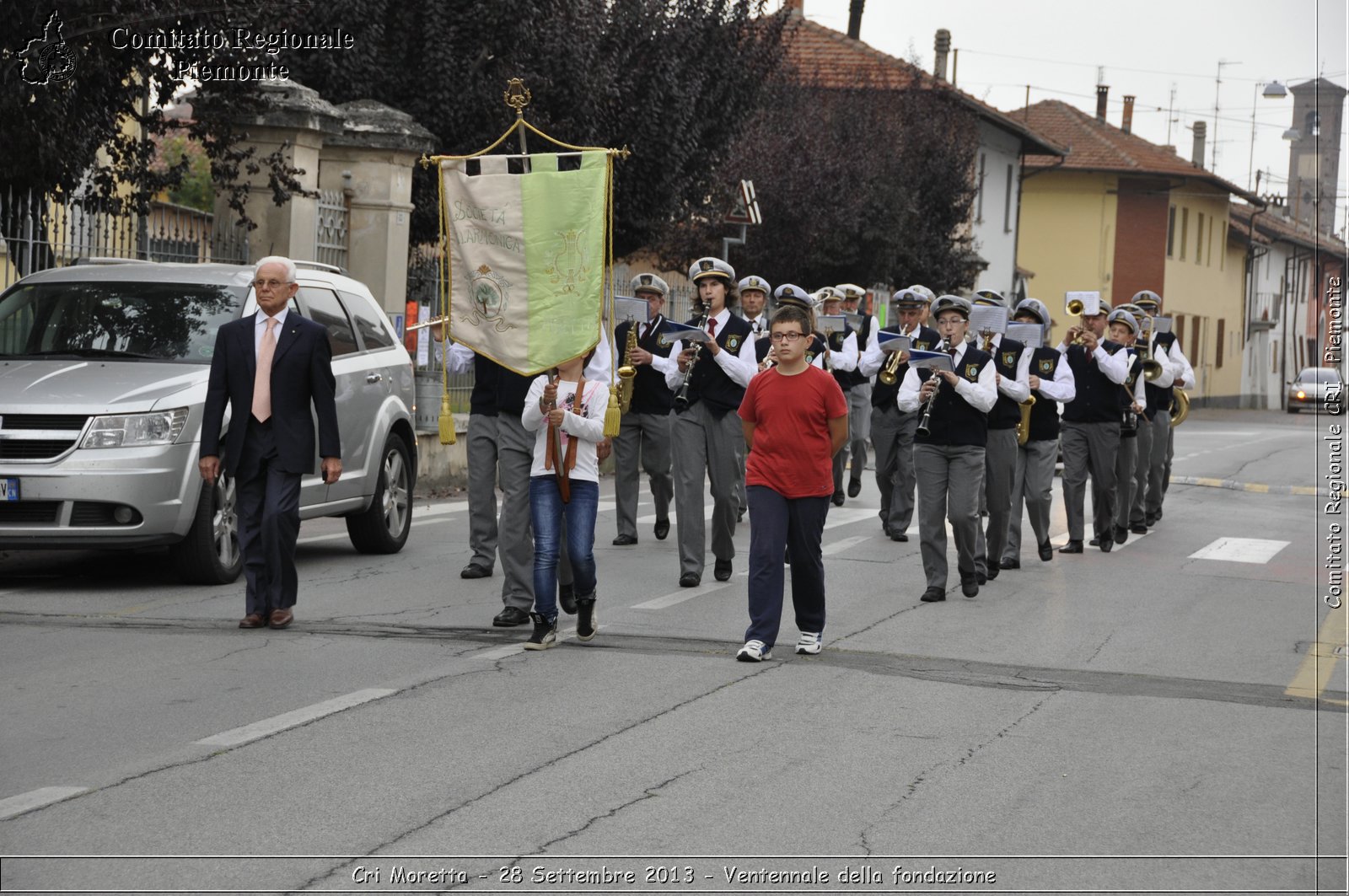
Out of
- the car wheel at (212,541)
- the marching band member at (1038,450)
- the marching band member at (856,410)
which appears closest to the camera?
the car wheel at (212,541)

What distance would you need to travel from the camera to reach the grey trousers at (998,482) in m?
12.6

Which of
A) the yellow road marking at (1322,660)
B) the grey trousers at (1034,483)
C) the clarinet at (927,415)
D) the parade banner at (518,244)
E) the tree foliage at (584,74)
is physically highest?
the tree foliage at (584,74)

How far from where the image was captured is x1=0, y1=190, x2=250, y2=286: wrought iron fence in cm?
1375

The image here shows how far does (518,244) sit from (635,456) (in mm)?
4440

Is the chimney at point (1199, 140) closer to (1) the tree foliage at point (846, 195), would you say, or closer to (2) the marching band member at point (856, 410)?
(1) the tree foliage at point (846, 195)

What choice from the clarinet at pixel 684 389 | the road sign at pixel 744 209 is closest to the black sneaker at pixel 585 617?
the clarinet at pixel 684 389

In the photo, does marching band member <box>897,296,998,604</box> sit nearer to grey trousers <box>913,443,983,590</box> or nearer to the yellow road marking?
grey trousers <box>913,443,983,590</box>

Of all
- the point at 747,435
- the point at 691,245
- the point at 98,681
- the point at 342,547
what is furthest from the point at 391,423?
the point at 691,245

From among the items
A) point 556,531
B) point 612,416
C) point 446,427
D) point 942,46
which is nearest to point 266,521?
point 446,427

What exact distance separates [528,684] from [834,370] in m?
8.88

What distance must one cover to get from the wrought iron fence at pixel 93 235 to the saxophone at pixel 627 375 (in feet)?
13.7

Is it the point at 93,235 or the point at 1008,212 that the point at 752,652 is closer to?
the point at 93,235

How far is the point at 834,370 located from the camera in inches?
640

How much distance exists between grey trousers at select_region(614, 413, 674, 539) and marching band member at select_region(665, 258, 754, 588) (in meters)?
2.03
